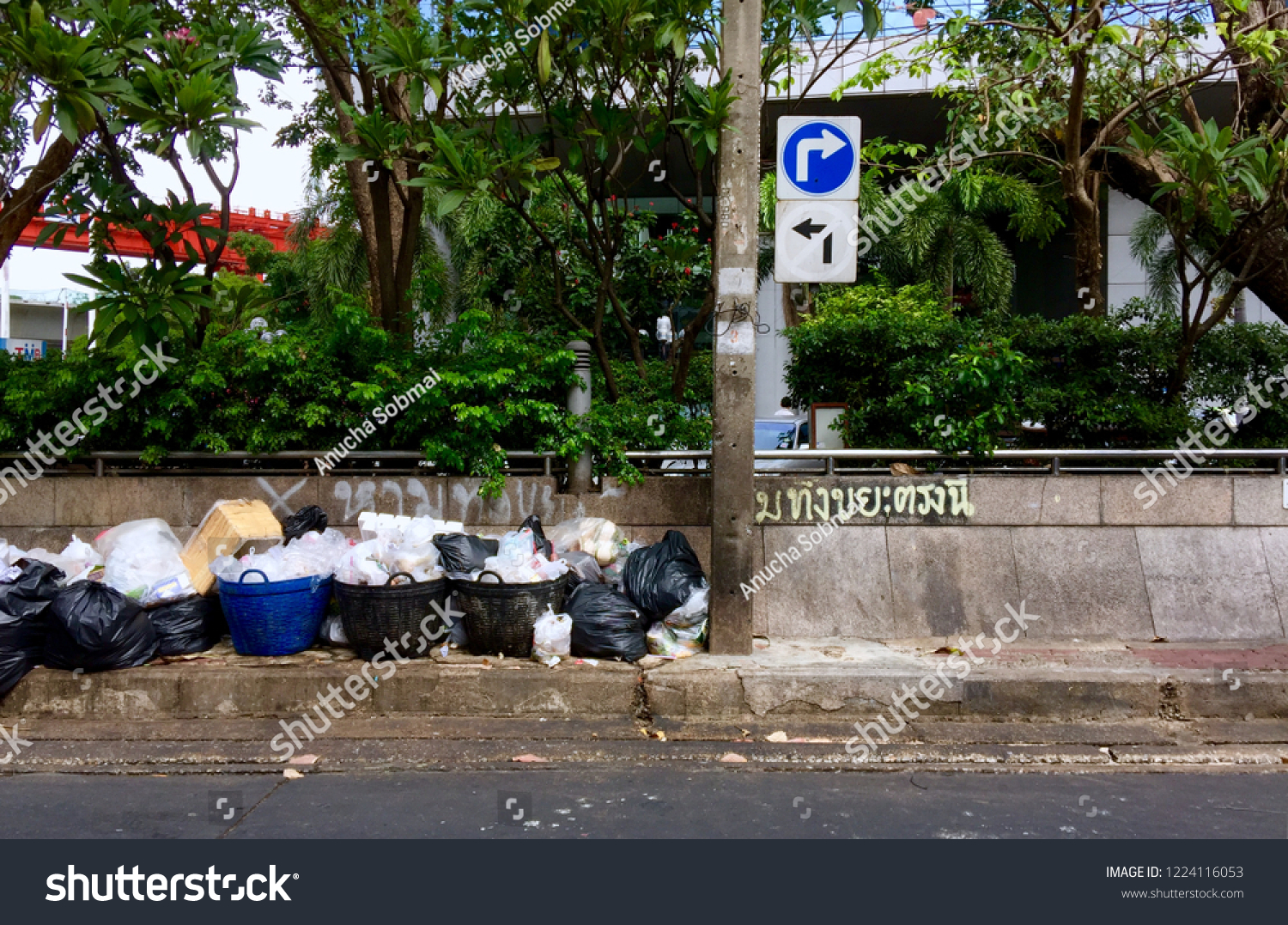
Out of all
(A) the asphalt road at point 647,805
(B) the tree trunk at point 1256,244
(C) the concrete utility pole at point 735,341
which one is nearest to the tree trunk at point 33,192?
(A) the asphalt road at point 647,805

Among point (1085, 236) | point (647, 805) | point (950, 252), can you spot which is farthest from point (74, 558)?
point (950, 252)

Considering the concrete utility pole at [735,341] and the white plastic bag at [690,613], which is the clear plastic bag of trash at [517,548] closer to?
the white plastic bag at [690,613]

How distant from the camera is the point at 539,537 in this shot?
22.1 ft

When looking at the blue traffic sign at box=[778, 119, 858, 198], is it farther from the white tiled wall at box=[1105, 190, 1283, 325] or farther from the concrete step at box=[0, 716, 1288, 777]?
the white tiled wall at box=[1105, 190, 1283, 325]

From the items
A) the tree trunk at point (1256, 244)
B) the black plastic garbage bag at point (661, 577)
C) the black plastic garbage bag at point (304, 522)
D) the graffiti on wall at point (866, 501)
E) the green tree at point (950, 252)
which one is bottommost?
the black plastic garbage bag at point (661, 577)

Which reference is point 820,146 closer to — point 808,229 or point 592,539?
point 808,229

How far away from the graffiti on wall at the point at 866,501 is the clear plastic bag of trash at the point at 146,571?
403 cm

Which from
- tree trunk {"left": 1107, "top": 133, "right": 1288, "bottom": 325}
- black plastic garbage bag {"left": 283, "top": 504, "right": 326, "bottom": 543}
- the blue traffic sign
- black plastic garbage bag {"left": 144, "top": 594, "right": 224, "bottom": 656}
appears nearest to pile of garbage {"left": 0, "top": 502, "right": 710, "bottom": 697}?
black plastic garbage bag {"left": 144, "top": 594, "right": 224, "bottom": 656}

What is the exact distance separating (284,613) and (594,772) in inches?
95.2

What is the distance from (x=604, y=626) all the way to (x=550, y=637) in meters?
0.34

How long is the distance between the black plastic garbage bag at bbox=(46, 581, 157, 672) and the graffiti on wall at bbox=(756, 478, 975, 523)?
4.23 m

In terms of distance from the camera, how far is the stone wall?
6820 mm

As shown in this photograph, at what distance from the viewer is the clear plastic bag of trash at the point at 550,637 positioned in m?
5.95

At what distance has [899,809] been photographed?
171 inches
